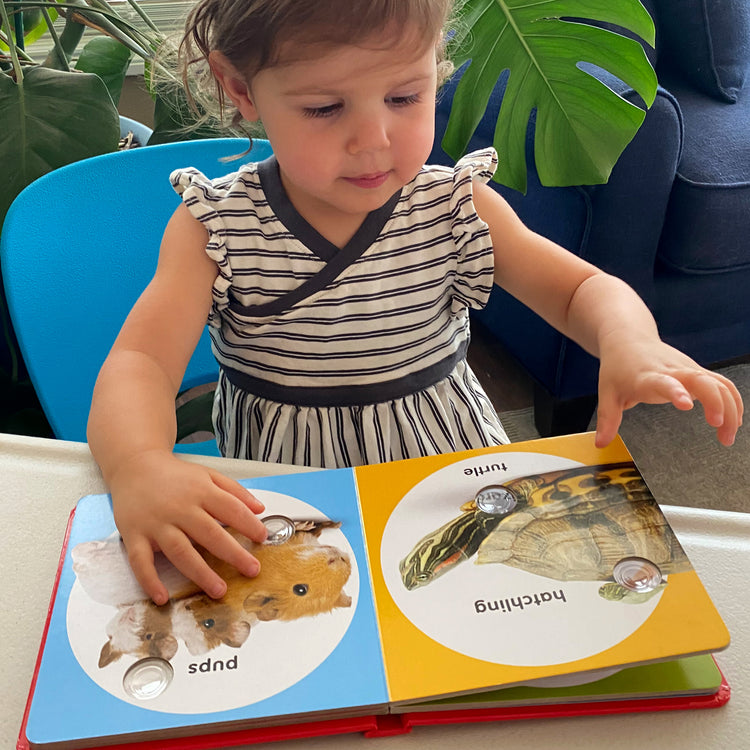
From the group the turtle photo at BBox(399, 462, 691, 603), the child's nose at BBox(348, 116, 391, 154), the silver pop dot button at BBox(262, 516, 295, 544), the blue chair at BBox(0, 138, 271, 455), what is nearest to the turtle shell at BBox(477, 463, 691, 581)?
the turtle photo at BBox(399, 462, 691, 603)

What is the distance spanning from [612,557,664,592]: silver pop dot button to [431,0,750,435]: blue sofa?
3.04 ft

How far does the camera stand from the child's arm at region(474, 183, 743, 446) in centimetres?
49

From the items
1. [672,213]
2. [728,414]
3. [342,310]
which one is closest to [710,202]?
[672,213]

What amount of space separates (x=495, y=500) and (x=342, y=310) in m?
0.34

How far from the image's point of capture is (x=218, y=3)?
2.12ft

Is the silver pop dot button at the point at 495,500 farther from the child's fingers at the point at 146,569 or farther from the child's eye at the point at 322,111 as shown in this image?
the child's eye at the point at 322,111

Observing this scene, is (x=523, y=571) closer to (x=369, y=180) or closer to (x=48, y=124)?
(x=369, y=180)

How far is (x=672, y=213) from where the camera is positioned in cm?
135

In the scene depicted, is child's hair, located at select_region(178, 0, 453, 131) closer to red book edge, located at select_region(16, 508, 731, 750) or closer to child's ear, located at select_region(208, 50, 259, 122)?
child's ear, located at select_region(208, 50, 259, 122)

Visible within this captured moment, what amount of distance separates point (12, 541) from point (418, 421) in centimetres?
42

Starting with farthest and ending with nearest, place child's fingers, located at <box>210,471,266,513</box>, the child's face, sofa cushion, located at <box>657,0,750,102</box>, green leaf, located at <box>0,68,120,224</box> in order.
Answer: sofa cushion, located at <box>657,0,750,102</box>
green leaf, located at <box>0,68,120,224</box>
the child's face
child's fingers, located at <box>210,471,266,513</box>

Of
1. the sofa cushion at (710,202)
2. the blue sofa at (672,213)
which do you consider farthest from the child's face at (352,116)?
the sofa cushion at (710,202)

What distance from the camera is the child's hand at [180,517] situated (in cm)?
44

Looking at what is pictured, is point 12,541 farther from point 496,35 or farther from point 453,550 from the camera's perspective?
point 496,35
